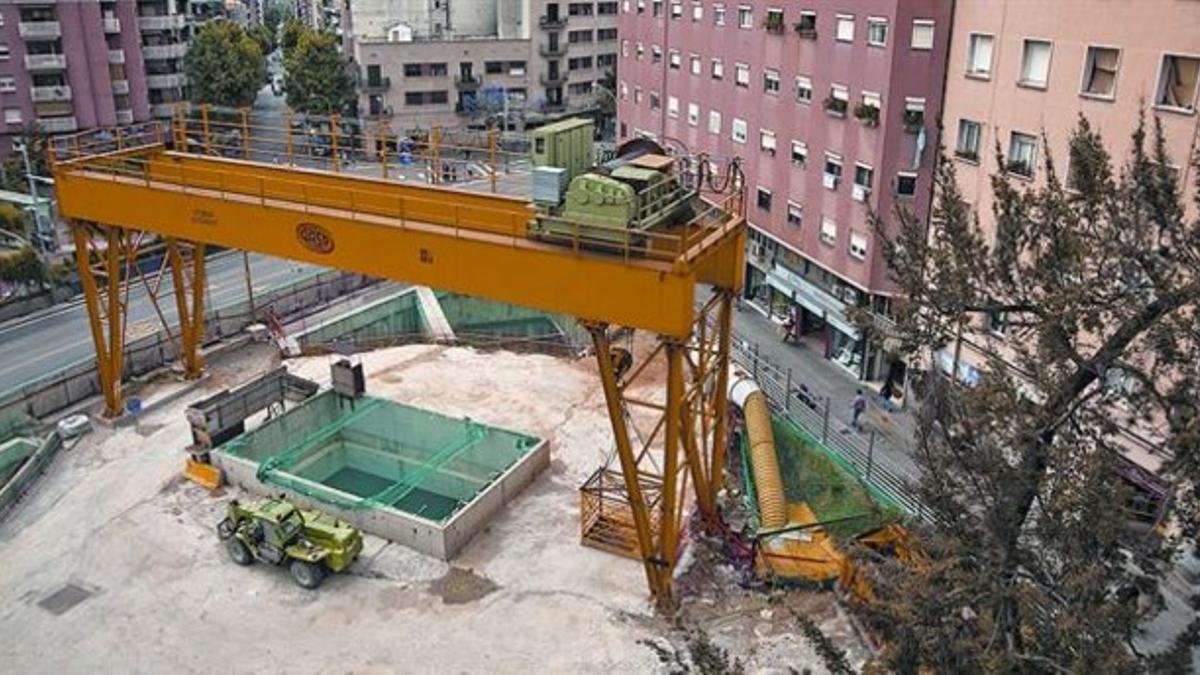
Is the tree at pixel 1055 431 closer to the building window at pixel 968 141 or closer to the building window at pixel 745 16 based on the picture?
the building window at pixel 968 141

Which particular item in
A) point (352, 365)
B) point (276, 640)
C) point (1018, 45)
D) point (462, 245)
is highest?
point (1018, 45)

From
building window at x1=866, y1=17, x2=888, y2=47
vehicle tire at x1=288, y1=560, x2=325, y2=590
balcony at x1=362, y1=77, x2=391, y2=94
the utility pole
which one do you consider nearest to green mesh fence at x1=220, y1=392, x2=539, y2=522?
vehicle tire at x1=288, y1=560, x2=325, y2=590

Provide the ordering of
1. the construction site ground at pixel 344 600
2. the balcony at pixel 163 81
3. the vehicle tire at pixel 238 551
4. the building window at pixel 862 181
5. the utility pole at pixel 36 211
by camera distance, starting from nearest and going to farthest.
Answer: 1. the construction site ground at pixel 344 600
2. the vehicle tire at pixel 238 551
3. the building window at pixel 862 181
4. the utility pole at pixel 36 211
5. the balcony at pixel 163 81

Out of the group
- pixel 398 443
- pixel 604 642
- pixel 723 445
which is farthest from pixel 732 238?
pixel 398 443

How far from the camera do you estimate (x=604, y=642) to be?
18328mm

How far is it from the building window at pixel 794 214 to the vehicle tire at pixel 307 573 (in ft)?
61.5

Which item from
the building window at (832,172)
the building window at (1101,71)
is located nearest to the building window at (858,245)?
the building window at (832,172)

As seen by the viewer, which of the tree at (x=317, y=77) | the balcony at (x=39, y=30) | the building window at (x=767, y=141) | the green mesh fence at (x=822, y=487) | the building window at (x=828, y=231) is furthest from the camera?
the tree at (x=317, y=77)

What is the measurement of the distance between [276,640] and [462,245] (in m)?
8.04

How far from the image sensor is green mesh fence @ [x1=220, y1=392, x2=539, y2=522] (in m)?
23.8

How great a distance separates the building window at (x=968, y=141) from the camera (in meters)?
25.4

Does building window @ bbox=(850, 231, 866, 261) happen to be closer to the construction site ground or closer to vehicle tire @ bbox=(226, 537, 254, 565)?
the construction site ground

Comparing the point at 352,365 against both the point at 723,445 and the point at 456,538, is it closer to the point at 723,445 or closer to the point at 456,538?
the point at 456,538

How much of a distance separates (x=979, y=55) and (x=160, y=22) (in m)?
46.7
